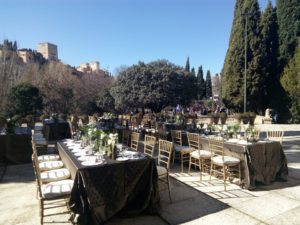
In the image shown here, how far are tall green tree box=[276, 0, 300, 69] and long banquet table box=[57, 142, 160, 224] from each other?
1896 centimetres

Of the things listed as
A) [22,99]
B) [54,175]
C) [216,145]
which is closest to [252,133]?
[216,145]

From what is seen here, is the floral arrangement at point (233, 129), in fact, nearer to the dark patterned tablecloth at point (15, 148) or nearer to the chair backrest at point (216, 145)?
the chair backrest at point (216, 145)

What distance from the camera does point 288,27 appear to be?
18781 mm

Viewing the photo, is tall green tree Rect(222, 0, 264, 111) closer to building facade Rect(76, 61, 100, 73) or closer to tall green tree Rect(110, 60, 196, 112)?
tall green tree Rect(110, 60, 196, 112)

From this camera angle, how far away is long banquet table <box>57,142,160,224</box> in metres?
3.15

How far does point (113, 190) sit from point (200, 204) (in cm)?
143

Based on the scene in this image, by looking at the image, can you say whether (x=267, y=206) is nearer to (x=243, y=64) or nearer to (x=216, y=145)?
(x=216, y=145)

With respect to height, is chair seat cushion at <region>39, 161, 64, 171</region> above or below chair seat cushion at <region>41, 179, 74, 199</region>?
above

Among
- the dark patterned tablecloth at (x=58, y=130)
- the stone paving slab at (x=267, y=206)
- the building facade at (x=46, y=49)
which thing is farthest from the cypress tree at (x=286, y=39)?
the building facade at (x=46, y=49)

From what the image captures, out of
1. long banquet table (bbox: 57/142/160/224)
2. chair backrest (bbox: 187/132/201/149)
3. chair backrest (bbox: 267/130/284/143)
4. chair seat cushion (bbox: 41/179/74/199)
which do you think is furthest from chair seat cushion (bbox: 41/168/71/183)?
chair backrest (bbox: 267/130/284/143)

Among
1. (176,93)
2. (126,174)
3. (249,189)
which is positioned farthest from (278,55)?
(126,174)

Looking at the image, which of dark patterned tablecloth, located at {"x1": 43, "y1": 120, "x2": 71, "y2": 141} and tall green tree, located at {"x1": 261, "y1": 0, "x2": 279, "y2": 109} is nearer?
dark patterned tablecloth, located at {"x1": 43, "y1": 120, "x2": 71, "y2": 141}

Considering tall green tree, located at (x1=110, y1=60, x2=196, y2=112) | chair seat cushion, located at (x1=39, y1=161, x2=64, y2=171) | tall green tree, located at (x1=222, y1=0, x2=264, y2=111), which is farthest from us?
tall green tree, located at (x1=222, y1=0, x2=264, y2=111)

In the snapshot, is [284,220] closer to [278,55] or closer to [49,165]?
[49,165]
